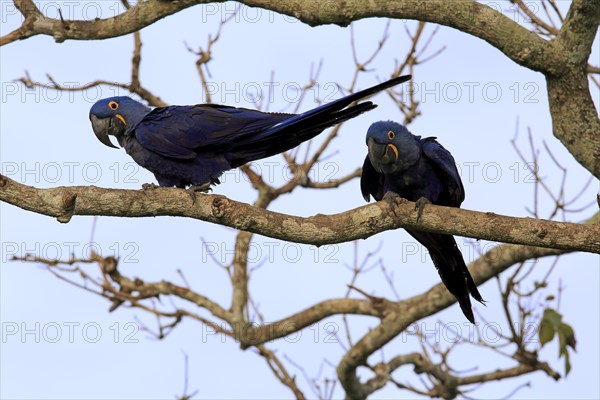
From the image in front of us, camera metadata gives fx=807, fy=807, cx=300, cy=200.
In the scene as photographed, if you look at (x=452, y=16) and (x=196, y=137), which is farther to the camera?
(x=196, y=137)

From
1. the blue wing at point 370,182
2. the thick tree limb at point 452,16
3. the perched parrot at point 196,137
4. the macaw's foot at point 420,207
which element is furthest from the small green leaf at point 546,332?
the perched parrot at point 196,137

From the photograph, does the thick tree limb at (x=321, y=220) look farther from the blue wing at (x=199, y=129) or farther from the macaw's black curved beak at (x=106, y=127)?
the macaw's black curved beak at (x=106, y=127)

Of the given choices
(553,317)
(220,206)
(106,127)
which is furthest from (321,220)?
(553,317)

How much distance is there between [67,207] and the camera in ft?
13.9

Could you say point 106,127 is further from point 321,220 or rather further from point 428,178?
point 428,178

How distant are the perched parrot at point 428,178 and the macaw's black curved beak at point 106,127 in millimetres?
1709

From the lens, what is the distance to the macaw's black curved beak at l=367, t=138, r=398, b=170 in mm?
5285

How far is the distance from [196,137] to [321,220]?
1.31 m

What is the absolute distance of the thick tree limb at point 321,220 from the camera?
4.31 m

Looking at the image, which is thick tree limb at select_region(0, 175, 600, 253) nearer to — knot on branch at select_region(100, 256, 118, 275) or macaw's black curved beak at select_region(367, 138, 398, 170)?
macaw's black curved beak at select_region(367, 138, 398, 170)

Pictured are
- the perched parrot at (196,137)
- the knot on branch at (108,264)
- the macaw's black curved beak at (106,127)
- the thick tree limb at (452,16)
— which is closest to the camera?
the thick tree limb at (452,16)

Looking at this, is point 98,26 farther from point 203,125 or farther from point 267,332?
point 267,332

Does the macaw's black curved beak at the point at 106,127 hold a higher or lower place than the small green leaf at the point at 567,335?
higher

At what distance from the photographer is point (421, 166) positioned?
17.7 ft
